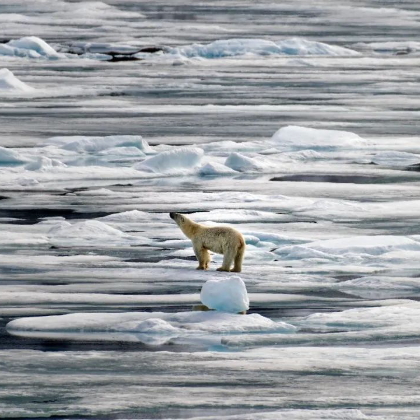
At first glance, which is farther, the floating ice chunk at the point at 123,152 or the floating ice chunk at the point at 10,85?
the floating ice chunk at the point at 10,85

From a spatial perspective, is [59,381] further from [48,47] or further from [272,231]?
[48,47]

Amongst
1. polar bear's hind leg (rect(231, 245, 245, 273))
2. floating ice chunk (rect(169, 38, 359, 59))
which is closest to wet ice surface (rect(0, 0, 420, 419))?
polar bear's hind leg (rect(231, 245, 245, 273))

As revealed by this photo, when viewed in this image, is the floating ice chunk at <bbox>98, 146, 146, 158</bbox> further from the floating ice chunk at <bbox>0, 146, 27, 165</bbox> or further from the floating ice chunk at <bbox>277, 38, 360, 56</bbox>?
the floating ice chunk at <bbox>277, 38, 360, 56</bbox>

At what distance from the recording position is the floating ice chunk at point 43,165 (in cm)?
1147

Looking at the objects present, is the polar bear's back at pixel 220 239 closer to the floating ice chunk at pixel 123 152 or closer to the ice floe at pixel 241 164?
the ice floe at pixel 241 164

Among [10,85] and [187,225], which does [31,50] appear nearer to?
[10,85]

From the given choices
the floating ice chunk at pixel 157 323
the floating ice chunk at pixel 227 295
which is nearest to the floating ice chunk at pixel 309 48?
A: the floating ice chunk at pixel 227 295

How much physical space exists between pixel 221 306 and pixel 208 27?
2549 centimetres

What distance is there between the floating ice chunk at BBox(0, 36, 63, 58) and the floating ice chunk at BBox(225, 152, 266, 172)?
488 inches

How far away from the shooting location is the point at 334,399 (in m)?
4.79

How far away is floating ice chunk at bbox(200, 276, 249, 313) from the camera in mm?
5969

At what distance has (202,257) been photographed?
7.20 metres

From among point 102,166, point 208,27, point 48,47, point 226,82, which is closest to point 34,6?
point 208,27

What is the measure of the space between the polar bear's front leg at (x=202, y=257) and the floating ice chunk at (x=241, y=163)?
14.6 feet
